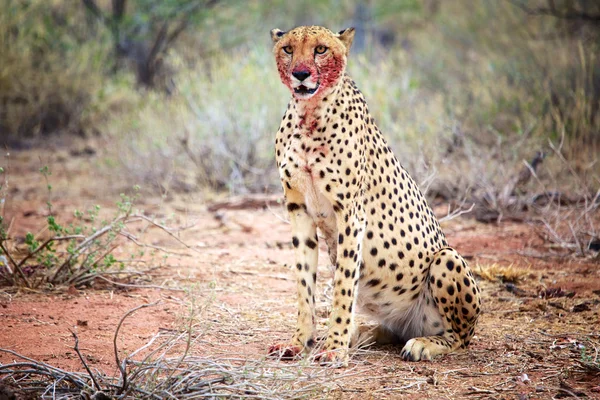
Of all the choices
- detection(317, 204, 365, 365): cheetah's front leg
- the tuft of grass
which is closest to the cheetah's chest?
detection(317, 204, 365, 365): cheetah's front leg

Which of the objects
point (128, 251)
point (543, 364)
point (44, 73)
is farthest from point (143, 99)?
point (543, 364)

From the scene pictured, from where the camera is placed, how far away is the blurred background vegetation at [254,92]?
23.0ft

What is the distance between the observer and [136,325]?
12.4ft

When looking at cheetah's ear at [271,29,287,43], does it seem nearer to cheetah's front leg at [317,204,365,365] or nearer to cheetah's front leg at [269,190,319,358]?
cheetah's front leg at [269,190,319,358]


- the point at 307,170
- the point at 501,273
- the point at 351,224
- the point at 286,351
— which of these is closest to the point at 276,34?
the point at 307,170

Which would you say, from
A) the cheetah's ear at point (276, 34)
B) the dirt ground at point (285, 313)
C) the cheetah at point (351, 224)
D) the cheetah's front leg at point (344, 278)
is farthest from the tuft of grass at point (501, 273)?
the cheetah's ear at point (276, 34)

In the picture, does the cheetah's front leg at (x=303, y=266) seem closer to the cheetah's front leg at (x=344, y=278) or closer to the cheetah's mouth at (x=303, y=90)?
the cheetah's front leg at (x=344, y=278)

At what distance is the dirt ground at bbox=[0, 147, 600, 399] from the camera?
315 cm

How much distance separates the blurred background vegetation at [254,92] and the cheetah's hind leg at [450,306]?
1401 millimetres

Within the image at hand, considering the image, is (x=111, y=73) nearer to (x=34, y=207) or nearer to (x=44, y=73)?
(x=44, y=73)

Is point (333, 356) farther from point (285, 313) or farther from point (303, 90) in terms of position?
point (303, 90)

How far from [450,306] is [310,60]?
4.49ft

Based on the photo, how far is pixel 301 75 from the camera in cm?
315

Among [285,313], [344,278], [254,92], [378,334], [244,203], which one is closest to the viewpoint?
[344,278]
